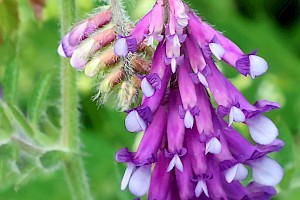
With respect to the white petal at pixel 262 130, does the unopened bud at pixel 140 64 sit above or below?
below

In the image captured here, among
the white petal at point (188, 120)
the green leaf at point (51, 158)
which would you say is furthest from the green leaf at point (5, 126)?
the white petal at point (188, 120)

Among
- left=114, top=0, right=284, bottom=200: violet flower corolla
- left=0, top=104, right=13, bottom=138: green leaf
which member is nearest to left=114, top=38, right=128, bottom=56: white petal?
left=114, top=0, right=284, bottom=200: violet flower corolla

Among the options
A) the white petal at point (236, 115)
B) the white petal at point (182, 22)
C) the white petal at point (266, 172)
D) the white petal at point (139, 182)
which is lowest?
the white petal at point (139, 182)

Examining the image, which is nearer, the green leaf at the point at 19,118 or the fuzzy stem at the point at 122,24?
the fuzzy stem at the point at 122,24


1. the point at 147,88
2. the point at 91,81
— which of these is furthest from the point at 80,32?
the point at 91,81

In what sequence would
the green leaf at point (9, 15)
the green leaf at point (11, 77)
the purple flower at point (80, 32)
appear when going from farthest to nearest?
the green leaf at point (11, 77), the green leaf at point (9, 15), the purple flower at point (80, 32)

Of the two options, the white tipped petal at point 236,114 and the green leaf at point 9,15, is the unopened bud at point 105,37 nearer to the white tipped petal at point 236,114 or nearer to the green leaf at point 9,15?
the white tipped petal at point 236,114
